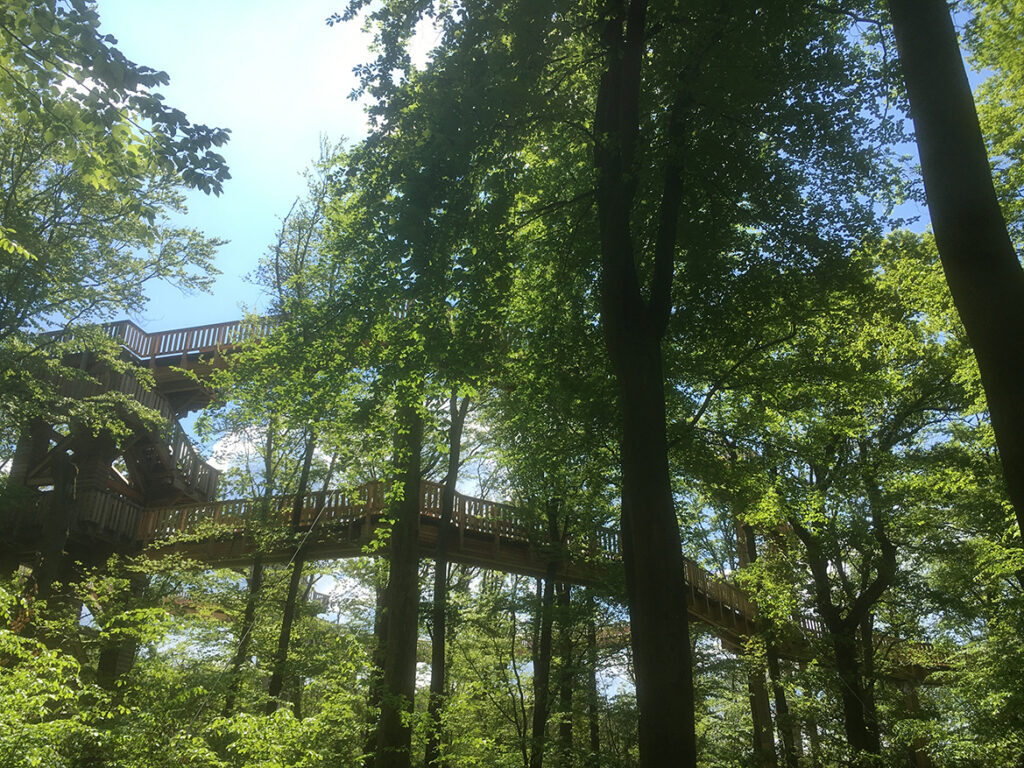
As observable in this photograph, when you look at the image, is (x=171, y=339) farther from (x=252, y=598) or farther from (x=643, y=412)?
(x=643, y=412)

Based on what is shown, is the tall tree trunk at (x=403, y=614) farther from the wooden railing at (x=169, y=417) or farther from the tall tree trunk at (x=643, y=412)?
the wooden railing at (x=169, y=417)

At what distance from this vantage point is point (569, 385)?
31.1ft

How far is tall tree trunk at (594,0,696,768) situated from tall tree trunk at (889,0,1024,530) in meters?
2.80

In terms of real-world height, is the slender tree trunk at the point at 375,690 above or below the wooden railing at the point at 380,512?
below

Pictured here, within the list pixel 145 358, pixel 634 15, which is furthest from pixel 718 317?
pixel 145 358

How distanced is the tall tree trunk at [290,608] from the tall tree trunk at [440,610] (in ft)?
8.28

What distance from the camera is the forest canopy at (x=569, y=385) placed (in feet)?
20.1

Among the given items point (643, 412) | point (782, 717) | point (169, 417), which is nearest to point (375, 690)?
point (782, 717)

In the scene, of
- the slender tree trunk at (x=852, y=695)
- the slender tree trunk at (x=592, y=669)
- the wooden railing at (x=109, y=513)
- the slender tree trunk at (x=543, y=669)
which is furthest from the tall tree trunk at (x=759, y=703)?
the wooden railing at (x=109, y=513)

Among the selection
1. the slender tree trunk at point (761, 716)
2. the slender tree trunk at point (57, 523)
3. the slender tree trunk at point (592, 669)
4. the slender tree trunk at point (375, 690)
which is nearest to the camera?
the slender tree trunk at point (375, 690)

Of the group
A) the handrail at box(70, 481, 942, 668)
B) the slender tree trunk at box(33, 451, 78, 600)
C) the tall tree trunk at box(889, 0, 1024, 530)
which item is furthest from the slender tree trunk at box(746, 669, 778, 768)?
the slender tree trunk at box(33, 451, 78, 600)

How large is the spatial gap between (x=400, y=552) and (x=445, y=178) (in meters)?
6.83

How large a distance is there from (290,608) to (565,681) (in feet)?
17.6

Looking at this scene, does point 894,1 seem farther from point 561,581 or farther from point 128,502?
point 128,502
